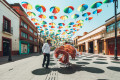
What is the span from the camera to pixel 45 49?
4.58 m

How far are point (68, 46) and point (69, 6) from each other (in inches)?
328

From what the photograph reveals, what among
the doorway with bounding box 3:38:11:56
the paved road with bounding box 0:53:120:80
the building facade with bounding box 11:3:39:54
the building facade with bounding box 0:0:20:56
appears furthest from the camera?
the building facade with bounding box 11:3:39:54

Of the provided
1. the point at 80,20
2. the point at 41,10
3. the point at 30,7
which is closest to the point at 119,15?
the point at 80,20

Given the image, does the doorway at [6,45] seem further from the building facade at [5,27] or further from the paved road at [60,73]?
the paved road at [60,73]

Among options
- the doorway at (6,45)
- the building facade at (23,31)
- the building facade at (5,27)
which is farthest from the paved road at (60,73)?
the building facade at (23,31)

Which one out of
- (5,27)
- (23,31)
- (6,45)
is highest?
(23,31)

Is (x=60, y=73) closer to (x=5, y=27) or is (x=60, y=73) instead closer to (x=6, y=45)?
(x=6, y=45)

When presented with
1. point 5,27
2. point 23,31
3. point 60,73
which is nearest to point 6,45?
point 5,27

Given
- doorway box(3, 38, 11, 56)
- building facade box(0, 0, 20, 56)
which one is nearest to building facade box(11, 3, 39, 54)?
building facade box(0, 0, 20, 56)

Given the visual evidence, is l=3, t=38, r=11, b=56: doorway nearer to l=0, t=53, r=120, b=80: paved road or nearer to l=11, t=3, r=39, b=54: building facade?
l=11, t=3, r=39, b=54: building facade

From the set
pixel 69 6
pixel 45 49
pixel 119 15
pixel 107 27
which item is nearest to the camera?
pixel 45 49

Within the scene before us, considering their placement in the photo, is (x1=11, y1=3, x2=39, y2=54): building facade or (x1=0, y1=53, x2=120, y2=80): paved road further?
(x1=11, y1=3, x2=39, y2=54): building facade

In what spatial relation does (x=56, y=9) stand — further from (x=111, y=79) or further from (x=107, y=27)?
(x=107, y=27)

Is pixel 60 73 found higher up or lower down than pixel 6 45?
lower down
